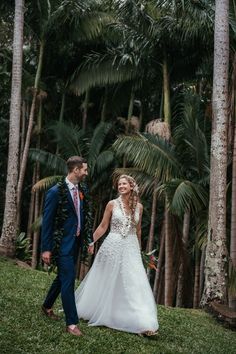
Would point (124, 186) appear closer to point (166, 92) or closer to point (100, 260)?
point (100, 260)

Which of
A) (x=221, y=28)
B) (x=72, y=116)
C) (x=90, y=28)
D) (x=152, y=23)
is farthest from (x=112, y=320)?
(x=72, y=116)

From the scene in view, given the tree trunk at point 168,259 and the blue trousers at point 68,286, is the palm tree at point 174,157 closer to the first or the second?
the tree trunk at point 168,259

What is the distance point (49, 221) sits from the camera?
5.55 metres

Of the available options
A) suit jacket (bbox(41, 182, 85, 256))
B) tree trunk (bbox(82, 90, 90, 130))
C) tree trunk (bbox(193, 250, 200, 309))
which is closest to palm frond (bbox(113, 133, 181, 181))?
tree trunk (bbox(193, 250, 200, 309))

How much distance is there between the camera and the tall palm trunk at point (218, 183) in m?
10.1

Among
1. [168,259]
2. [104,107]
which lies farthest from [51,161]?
[168,259]

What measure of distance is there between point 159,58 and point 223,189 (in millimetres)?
6252

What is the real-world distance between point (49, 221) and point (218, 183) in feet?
17.3

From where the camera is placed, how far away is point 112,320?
6.26 m

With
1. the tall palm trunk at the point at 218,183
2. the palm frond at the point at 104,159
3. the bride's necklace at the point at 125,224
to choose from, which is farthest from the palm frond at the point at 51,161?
the bride's necklace at the point at 125,224

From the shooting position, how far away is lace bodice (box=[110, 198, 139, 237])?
6484 mm

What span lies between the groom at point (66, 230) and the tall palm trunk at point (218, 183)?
491cm

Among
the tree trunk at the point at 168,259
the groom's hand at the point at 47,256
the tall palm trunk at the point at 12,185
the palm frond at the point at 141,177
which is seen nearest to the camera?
the groom's hand at the point at 47,256

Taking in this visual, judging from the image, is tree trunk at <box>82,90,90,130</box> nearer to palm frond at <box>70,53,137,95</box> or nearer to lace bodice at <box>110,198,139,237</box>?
palm frond at <box>70,53,137,95</box>
